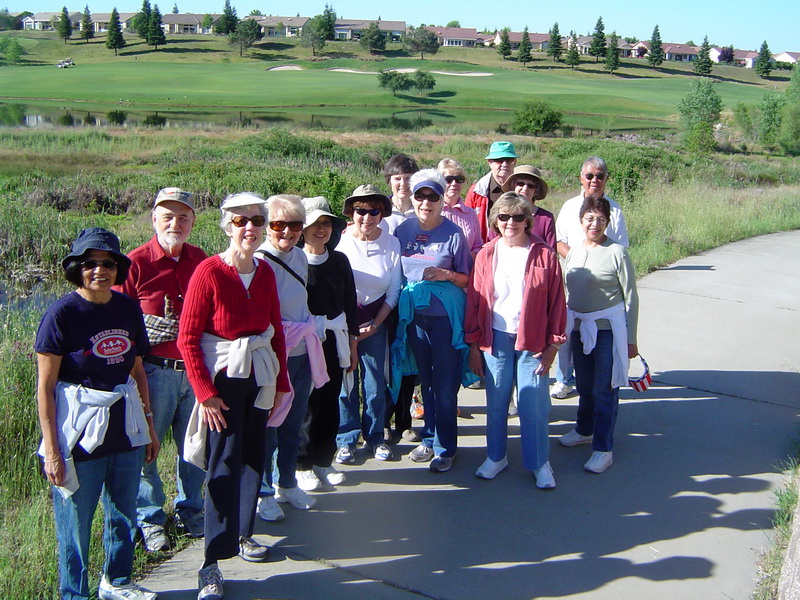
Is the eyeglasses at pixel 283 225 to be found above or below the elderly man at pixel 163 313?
above

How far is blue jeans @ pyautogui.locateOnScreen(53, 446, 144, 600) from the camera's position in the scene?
317cm

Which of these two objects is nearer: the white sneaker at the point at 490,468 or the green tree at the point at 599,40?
the white sneaker at the point at 490,468

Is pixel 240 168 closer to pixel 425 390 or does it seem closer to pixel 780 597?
pixel 425 390

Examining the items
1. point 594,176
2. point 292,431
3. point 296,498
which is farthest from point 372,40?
point 296,498

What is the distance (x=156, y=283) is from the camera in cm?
370

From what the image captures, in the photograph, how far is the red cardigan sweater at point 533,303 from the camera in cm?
439

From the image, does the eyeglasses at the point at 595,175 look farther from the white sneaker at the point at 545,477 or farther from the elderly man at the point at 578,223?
the white sneaker at the point at 545,477

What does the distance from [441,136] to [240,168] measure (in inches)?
1045

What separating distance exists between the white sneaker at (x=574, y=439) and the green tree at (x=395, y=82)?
3169 inches

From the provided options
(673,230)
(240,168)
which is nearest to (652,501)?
(673,230)

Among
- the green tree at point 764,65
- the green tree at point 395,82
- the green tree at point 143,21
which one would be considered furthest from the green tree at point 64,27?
the green tree at point 764,65

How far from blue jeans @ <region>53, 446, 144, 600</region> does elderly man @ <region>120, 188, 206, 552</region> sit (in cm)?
43

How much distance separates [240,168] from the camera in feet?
77.2

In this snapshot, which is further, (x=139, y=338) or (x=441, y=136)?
(x=441, y=136)
